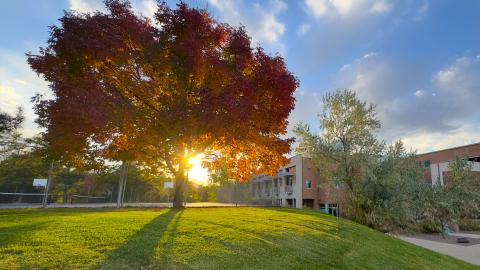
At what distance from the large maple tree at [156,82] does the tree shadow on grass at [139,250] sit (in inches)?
141

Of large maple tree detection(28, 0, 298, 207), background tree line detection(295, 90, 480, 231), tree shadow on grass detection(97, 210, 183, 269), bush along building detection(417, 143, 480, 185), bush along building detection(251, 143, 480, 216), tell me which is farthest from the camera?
bush along building detection(251, 143, 480, 216)

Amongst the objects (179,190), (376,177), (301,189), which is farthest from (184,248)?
(301,189)

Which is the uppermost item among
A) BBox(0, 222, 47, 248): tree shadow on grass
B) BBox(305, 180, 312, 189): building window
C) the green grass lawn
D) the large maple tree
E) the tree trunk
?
the large maple tree

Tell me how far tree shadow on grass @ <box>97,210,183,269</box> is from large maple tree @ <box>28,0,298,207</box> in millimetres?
3576

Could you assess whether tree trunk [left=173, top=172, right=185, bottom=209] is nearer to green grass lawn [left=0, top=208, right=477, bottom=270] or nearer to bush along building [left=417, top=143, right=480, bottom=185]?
green grass lawn [left=0, top=208, right=477, bottom=270]

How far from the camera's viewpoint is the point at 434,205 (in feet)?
64.7

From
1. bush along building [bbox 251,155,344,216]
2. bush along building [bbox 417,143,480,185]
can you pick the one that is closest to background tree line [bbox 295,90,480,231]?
bush along building [bbox 417,143,480,185]

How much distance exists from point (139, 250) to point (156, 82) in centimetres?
661

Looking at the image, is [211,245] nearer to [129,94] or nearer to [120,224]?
[120,224]

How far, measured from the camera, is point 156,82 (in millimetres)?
11016

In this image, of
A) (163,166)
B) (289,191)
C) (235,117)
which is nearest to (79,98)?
(235,117)

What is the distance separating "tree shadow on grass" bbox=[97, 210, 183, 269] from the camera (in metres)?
5.17

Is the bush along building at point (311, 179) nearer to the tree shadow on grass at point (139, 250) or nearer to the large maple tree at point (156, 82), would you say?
the large maple tree at point (156, 82)

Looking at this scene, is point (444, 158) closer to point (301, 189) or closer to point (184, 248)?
point (301, 189)
